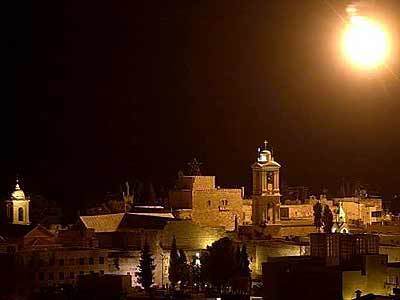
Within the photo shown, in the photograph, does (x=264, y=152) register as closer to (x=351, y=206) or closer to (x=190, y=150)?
(x=351, y=206)

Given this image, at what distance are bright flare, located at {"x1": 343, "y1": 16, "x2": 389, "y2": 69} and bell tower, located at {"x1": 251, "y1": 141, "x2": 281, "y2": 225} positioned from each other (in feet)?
35.0

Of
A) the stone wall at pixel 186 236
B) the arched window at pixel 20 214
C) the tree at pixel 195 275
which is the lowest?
the tree at pixel 195 275

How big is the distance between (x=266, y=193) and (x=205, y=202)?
118cm

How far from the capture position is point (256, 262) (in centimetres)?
2002

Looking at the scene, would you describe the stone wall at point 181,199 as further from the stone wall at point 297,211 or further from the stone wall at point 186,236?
the stone wall at point 186,236

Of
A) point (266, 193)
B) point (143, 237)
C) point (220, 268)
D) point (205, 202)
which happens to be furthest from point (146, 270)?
point (266, 193)

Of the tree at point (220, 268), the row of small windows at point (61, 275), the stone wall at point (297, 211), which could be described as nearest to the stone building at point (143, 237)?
the row of small windows at point (61, 275)

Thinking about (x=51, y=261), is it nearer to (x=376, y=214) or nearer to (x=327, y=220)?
(x=327, y=220)

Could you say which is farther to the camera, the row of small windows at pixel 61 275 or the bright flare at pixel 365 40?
the row of small windows at pixel 61 275

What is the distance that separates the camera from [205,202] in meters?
23.6

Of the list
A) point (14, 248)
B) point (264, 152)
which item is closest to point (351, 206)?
point (264, 152)

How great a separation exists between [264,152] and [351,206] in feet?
9.26

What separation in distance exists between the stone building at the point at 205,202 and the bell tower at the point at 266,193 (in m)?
0.47

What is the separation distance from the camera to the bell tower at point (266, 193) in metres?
23.5
